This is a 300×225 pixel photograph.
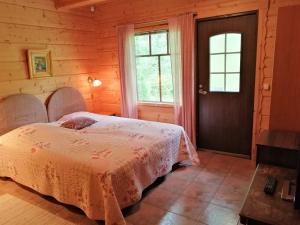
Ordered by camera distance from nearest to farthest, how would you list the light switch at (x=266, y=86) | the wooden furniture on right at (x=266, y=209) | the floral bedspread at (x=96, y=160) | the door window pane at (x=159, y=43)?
the wooden furniture on right at (x=266, y=209)
the floral bedspread at (x=96, y=160)
the light switch at (x=266, y=86)
the door window pane at (x=159, y=43)

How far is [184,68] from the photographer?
3.67 metres

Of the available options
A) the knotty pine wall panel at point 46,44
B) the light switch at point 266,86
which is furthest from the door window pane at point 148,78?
the light switch at point 266,86

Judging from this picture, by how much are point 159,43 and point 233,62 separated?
50.7 inches

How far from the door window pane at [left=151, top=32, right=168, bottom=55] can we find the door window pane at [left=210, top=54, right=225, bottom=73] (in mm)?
820

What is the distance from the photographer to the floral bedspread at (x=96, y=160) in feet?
7.09

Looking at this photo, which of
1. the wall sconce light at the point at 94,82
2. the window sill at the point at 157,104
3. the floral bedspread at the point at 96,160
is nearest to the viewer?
the floral bedspread at the point at 96,160

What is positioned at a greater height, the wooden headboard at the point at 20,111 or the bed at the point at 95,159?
the wooden headboard at the point at 20,111

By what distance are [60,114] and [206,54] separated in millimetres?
2537

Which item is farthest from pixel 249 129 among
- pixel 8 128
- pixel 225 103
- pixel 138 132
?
pixel 8 128

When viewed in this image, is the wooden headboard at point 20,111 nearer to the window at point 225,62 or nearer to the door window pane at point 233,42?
the window at point 225,62

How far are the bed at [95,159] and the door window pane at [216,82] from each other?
918mm

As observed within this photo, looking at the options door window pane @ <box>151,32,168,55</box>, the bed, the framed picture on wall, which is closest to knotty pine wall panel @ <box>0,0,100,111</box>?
the framed picture on wall

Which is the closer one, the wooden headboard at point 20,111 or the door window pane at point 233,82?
the wooden headboard at point 20,111

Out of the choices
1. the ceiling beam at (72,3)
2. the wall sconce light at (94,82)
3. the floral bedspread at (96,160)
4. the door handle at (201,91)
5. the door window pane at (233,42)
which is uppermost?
the ceiling beam at (72,3)
